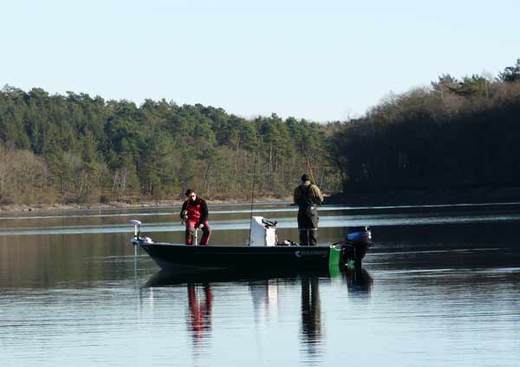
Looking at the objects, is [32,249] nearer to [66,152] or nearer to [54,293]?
[54,293]

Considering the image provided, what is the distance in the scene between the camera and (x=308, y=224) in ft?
95.8

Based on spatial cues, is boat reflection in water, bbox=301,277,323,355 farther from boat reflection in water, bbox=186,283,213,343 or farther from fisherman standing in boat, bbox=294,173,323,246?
fisherman standing in boat, bbox=294,173,323,246

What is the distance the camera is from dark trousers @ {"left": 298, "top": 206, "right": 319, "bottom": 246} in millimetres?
29141

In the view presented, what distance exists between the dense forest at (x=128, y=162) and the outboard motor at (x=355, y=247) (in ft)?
415

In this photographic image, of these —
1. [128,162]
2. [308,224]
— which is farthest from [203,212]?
[128,162]

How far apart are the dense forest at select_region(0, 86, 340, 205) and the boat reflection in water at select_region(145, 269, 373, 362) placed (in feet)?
419

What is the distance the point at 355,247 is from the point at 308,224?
1.12 meters

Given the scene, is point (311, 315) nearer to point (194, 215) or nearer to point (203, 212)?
point (203, 212)

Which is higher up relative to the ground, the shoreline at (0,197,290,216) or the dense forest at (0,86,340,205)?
the dense forest at (0,86,340,205)

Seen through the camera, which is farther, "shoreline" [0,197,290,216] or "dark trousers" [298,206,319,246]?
"shoreline" [0,197,290,216]

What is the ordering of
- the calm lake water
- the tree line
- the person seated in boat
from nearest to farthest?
the calm lake water → the person seated in boat → the tree line

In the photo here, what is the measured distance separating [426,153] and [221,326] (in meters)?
94.3

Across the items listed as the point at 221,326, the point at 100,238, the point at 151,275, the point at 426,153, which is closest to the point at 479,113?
the point at 426,153

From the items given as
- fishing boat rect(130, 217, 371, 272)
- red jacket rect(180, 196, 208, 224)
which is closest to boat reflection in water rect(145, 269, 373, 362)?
fishing boat rect(130, 217, 371, 272)
